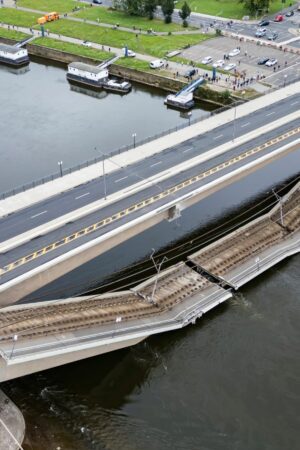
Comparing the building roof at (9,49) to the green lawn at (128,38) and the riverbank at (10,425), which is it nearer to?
the green lawn at (128,38)

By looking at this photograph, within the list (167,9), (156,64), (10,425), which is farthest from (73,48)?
(10,425)

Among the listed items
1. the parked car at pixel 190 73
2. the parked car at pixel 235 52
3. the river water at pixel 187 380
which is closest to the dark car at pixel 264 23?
the parked car at pixel 235 52

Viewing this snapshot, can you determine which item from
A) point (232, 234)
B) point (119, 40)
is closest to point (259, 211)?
point (232, 234)

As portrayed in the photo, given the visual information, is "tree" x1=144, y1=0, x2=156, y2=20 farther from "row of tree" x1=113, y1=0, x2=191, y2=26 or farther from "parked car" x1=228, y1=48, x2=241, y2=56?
"parked car" x1=228, y1=48, x2=241, y2=56

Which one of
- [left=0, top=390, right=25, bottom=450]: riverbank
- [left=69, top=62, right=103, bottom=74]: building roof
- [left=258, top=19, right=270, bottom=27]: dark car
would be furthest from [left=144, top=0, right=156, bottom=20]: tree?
[left=0, top=390, right=25, bottom=450]: riverbank

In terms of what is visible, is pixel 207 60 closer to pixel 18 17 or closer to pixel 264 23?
pixel 264 23
